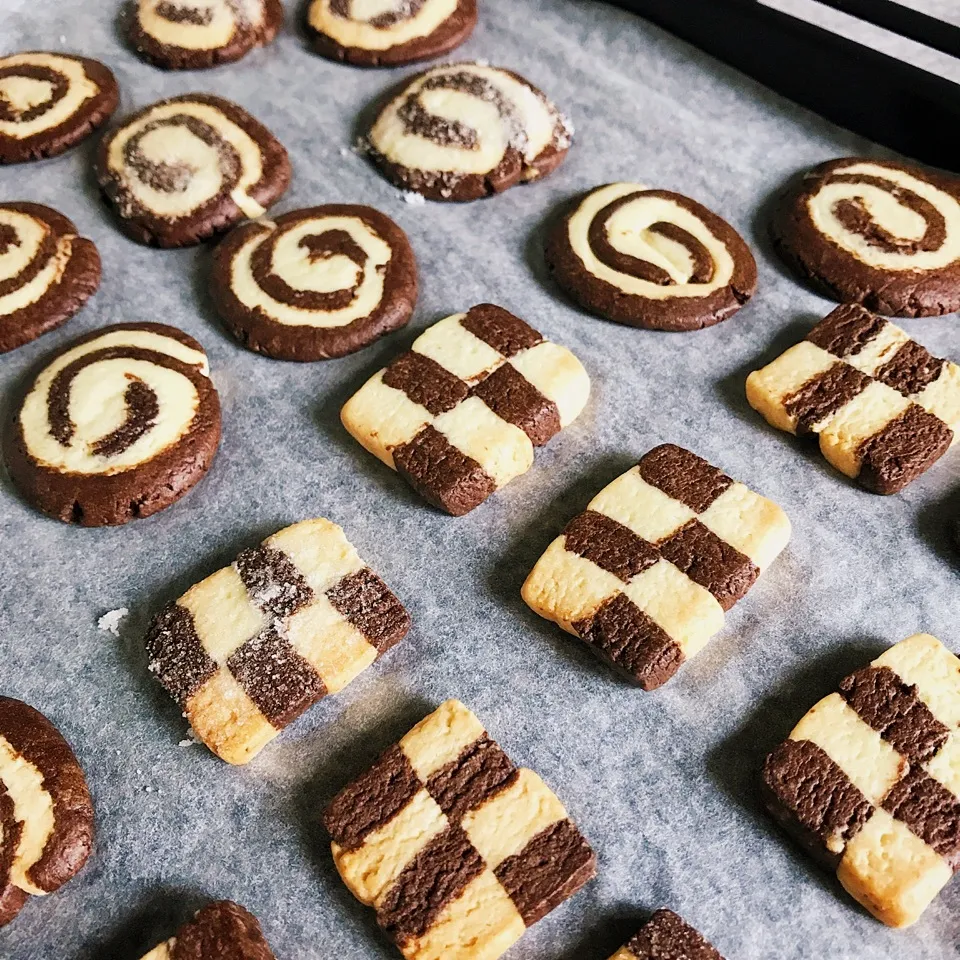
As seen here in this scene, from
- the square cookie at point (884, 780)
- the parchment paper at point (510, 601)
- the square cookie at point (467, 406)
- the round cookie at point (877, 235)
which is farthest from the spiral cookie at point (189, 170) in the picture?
the square cookie at point (884, 780)

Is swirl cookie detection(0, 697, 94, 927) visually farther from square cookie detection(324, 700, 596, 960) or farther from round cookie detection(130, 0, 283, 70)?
round cookie detection(130, 0, 283, 70)

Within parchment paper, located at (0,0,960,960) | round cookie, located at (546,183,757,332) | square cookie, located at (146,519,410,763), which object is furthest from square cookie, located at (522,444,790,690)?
round cookie, located at (546,183,757,332)

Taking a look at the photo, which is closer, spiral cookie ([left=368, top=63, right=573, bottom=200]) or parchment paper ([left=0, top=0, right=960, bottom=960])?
parchment paper ([left=0, top=0, right=960, bottom=960])

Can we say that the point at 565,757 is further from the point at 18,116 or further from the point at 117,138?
the point at 18,116

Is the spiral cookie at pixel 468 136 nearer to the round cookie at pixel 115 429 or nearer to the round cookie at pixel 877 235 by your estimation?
the round cookie at pixel 877 235


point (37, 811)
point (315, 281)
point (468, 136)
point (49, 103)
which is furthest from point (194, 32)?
point (37, 811)

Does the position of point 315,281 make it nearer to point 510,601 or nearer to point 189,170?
point 189,170
